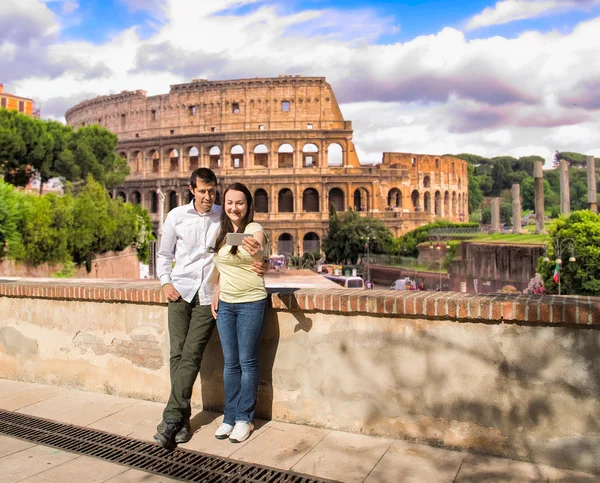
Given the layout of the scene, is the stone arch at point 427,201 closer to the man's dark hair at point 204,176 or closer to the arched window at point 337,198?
the arched window at point 337,198

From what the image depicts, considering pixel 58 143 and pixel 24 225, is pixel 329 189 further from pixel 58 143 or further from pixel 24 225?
pixel 24 225

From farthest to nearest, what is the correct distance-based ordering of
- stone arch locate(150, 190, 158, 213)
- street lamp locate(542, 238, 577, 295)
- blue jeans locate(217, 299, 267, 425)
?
1. stone arch locate(150, 190, 158, 213)
2. street lamp locate(542, 238, 577, 295)
3. blue jeans locate(217, 299, 267, 425)

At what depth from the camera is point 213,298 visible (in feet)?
12.9

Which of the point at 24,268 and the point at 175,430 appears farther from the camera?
the point at 24,268

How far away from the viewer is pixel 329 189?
51781 millimetres

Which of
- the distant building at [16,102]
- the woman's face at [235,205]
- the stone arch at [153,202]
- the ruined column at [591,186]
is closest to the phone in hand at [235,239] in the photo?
the woman's face at [235,205]

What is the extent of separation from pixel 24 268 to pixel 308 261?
95.7ft

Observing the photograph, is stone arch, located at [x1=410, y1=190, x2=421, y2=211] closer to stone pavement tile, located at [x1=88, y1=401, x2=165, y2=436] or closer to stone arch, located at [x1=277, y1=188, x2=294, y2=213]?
stone arch, located at [x1=277, y1=188, x2=294, y2=213]

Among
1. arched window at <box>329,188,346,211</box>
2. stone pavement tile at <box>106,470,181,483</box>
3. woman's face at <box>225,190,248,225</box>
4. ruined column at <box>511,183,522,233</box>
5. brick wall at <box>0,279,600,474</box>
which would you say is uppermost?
arched window at <box>329,188,346,211</box>

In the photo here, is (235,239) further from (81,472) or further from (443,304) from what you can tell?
(81,472)

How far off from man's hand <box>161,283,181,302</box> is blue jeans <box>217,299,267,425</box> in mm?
343

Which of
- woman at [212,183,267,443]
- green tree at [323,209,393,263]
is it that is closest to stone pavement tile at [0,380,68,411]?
woman at [212,183,267,443]

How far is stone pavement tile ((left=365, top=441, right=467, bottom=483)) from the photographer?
3232 millimetres

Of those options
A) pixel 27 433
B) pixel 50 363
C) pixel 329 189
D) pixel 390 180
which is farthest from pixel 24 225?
pixel 390 180
